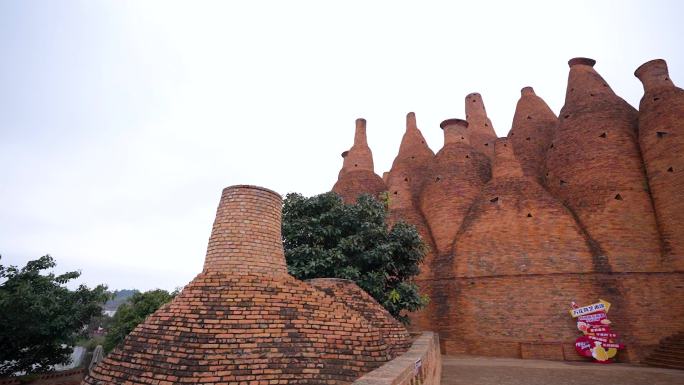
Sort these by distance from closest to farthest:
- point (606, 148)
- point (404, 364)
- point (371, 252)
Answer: point (404, 364) < point (371, 252) < point (606, 148)

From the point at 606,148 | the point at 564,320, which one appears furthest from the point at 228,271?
the point at 606,148

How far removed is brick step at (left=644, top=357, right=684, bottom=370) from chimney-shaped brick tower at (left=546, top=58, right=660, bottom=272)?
341 cm

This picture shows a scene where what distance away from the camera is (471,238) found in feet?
56.2

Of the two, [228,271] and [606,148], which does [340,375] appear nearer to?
[228,271]

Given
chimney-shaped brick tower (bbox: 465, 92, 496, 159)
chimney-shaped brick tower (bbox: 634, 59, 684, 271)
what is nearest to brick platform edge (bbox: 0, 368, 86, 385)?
chimney-shaped brick tower (bbox: 634, 59, 684, 271)

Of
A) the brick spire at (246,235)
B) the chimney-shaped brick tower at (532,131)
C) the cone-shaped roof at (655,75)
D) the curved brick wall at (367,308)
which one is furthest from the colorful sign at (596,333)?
the brick spire at (246,235)

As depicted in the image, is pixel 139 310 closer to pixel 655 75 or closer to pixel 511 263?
pixel 511 263

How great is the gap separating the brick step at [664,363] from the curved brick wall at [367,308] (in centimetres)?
1072

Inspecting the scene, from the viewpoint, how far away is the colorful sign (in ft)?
43.4

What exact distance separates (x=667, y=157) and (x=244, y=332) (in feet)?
62.0

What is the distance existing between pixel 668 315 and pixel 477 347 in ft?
23.9

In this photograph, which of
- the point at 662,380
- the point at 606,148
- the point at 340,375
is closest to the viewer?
the point at 340,375

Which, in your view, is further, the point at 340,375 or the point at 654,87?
the point at 654,87

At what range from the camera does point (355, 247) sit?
12727 mm
